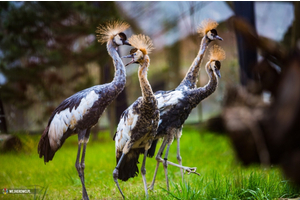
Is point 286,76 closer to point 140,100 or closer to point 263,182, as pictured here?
point 140,100

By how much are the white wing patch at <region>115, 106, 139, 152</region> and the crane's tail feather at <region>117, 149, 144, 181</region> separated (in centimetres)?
15

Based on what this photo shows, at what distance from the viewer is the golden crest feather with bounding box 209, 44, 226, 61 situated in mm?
2631

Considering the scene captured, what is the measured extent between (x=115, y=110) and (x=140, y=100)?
4.89ft

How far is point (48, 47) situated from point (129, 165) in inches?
80.6

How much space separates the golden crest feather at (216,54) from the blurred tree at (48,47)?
130cm

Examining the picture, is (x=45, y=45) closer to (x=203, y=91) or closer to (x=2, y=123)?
(x=2, y=123)

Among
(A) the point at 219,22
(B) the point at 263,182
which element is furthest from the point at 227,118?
(A) the point at 219,22

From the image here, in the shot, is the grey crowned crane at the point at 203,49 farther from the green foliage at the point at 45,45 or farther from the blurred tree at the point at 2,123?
the blurred tree at the point at 2,123

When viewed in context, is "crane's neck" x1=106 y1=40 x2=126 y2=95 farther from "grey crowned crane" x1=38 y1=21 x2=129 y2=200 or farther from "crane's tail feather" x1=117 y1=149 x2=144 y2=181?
"crane's tail feather" x1=117 y1=149 x2=144 y2=181

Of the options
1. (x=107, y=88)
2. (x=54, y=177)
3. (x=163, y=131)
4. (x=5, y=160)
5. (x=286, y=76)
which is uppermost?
(x=286, y=76)

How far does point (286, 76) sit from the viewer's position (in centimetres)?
57

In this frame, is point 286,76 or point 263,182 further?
point 263,182

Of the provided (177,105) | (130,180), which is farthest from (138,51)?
(130,180)

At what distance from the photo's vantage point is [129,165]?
2.46 meters
